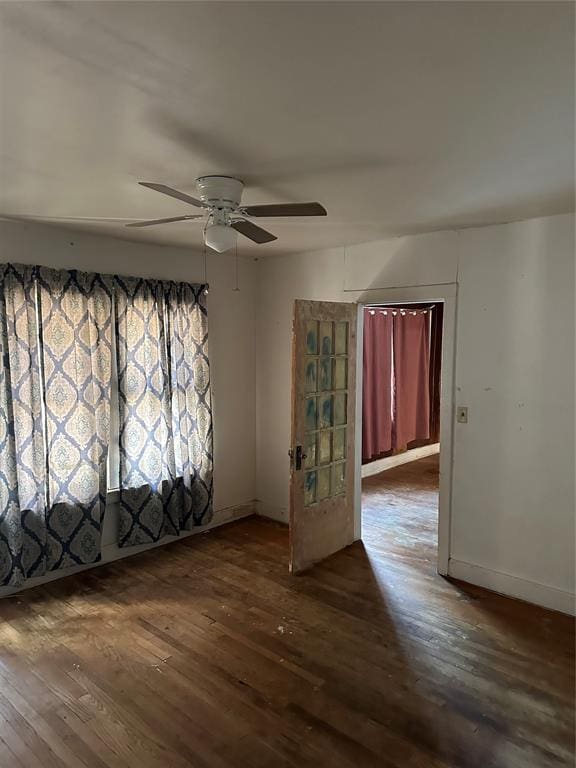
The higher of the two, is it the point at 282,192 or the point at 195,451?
the point at 282,192

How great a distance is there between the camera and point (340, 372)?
4.10m

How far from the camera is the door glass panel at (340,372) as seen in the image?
4.06 meters

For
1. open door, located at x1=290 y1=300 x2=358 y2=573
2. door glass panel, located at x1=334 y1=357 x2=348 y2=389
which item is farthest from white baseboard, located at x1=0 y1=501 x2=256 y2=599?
door glass panel, located at x1=334 y1=357 x2=348 y2=389

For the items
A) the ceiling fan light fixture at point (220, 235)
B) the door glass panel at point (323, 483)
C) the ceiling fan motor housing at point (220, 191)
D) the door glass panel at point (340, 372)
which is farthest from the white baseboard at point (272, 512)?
the ceiling fan motor housing at point (220, 191)

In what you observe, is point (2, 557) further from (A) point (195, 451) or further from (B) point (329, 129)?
(B) point (329, 129)

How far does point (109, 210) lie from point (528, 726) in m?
3.42

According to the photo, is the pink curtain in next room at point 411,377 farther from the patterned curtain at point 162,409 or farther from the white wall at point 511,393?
the patterned curtain at point 162,409

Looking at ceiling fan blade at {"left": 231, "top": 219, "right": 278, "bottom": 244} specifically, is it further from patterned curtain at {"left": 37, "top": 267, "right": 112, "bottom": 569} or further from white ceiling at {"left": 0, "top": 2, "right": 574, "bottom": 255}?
patterned curtain at {"left": 37, "top": 267, "right": 112, "bottom": 569}

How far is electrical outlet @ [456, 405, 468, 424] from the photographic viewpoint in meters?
3.55

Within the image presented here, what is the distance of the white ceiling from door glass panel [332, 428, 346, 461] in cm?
195

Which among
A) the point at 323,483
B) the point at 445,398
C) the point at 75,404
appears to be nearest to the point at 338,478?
the point at 323,483

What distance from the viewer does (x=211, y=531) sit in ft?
15.1

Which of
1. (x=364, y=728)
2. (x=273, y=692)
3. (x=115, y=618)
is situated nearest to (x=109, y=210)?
(x=115, y=618)

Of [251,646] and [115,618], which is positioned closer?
[251,646]
